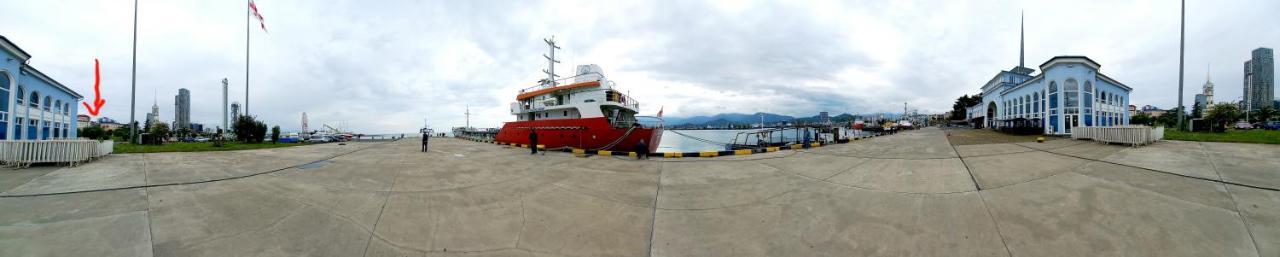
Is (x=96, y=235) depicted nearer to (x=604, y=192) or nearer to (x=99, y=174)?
(x=604, y=192)

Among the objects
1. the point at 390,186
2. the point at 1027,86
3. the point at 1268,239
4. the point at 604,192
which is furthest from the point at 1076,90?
the point at 390,186

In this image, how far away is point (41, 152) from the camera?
8562 mm

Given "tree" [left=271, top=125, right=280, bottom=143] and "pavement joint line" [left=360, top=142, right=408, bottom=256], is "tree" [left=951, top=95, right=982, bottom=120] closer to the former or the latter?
"pavement joint line" [left=360, top=142, right=408, bottom=256]

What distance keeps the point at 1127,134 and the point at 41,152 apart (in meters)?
27.6

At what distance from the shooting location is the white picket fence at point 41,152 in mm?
8414

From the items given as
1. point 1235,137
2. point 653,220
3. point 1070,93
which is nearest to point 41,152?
point 653,220

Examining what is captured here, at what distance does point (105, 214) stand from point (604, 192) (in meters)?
6.07

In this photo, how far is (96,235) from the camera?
3.72 m

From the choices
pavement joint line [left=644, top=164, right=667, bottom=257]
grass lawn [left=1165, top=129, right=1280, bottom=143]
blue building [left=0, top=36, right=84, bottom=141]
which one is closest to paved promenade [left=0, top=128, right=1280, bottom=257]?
pavement joint line [left=644, top=164, right=667, bottom=257]

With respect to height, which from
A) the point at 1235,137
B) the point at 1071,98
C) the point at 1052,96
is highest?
the point at 1052,96

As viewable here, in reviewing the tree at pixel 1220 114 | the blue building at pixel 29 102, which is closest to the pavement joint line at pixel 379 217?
the blue building at pixel 29 102

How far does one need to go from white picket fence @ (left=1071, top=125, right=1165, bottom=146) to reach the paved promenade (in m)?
2.68

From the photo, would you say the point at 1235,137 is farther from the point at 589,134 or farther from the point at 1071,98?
the point at 589,134

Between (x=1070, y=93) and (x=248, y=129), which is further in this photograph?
(x=248, y=129)
